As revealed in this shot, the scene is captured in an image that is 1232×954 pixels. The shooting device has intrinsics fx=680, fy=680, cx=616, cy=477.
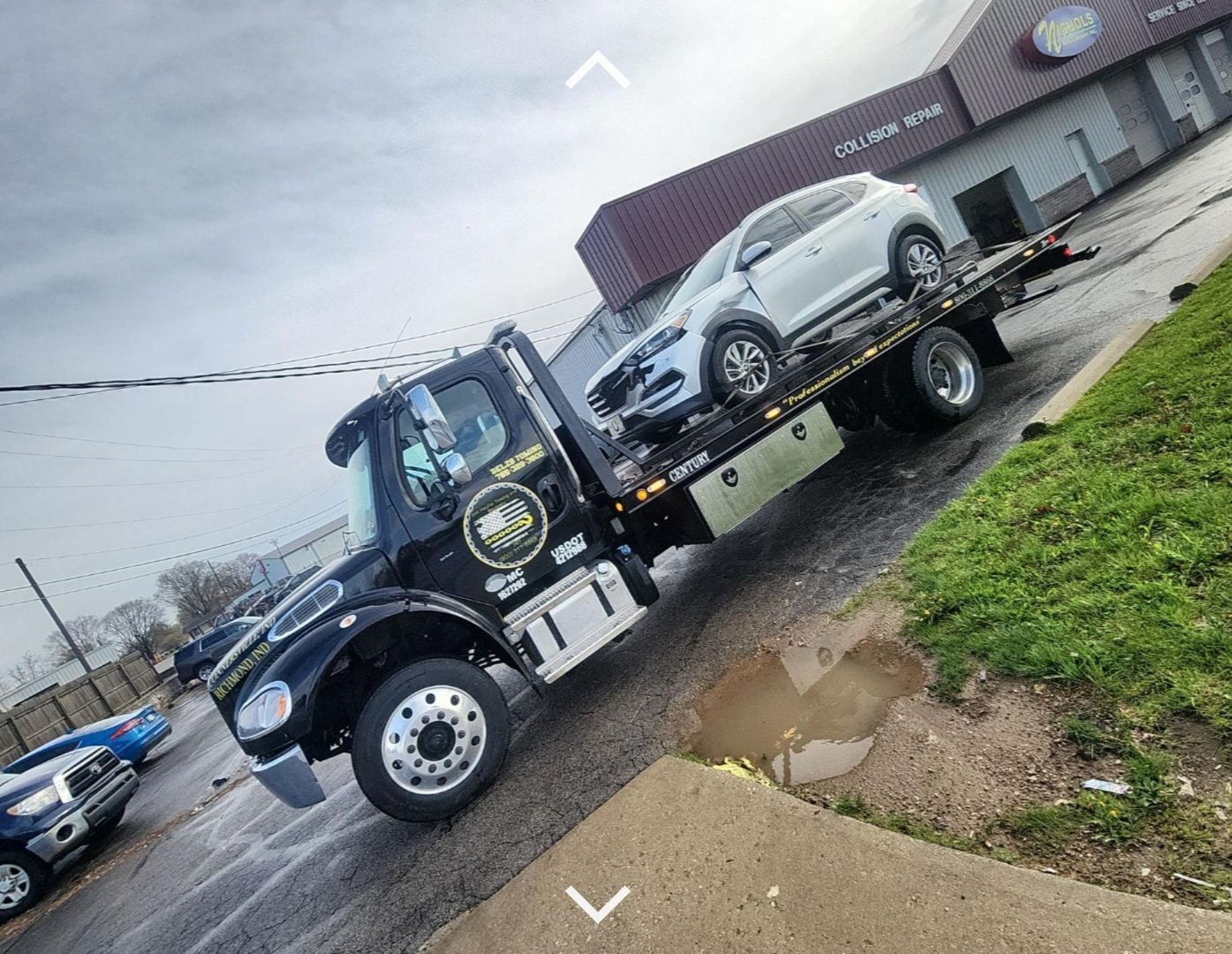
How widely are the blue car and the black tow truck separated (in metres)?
7.14

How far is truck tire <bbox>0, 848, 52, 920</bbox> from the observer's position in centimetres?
629

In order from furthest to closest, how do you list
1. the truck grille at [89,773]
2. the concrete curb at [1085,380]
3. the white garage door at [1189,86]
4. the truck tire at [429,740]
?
the white garage door at [1189,86]
the truck grille at [89,773]
the concrete curb at [1085,380]
the truck tire at [429,740]

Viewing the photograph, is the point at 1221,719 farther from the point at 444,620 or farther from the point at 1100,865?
the point at 444,620

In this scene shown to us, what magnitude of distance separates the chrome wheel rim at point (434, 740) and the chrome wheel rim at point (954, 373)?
5150mm

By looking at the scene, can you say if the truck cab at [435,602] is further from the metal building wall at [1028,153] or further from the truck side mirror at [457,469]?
the metal building wall at [1028,153]

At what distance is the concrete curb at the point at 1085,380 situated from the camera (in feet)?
17.0

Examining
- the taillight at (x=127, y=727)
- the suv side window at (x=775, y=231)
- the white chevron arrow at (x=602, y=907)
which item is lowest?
the white chevron arrow at (x=602, y=907)

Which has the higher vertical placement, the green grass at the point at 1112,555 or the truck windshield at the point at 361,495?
the truck windshield at the point at 361,495

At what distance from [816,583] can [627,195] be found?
47.1 ft

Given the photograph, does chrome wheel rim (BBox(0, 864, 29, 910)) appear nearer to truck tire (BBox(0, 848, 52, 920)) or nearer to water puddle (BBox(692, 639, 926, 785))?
truck tire (BBox(0, 848, 52, 920))

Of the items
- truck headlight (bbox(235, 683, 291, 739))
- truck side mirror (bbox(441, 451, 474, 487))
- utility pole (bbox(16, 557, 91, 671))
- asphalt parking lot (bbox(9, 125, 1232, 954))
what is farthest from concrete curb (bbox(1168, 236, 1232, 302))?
utility pole (bbox(16, 557, 91, 671))

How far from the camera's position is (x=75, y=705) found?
68.1ft

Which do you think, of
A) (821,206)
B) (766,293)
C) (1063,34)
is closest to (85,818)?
(766,293)

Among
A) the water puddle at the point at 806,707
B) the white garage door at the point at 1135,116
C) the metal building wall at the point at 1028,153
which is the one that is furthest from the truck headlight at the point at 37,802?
the white garage door at the point at 1135,116
